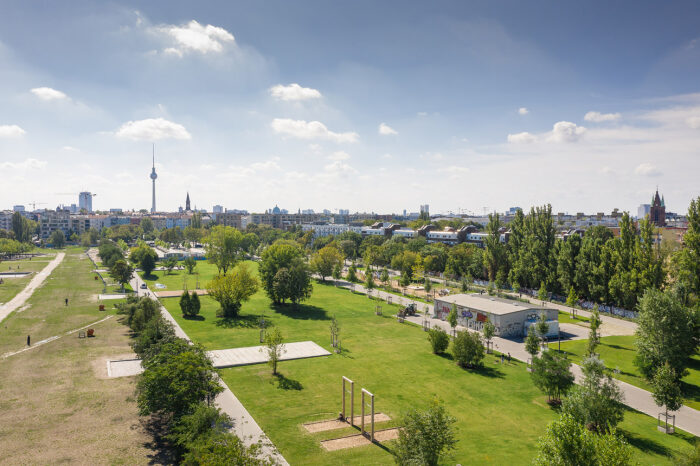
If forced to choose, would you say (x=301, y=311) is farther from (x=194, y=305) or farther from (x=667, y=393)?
(x=667, y=393)

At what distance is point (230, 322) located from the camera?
57.8 metres

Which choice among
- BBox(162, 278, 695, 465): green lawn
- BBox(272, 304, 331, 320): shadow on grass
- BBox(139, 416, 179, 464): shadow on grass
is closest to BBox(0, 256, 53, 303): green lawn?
BBox(162, 278, 695, 465): green lawn

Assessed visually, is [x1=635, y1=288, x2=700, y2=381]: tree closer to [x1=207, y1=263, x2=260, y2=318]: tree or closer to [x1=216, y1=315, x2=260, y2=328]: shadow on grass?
[x1=216, y1=315, x2=260, y2=328]: shadow on grass

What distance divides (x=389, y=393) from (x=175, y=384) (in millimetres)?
17552

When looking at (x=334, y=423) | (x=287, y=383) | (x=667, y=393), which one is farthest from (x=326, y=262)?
(x=667, y=393)

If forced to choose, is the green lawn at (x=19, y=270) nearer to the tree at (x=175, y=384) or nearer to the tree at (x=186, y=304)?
the tree at (x=186, y=304)

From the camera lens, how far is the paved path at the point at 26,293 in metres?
61.9

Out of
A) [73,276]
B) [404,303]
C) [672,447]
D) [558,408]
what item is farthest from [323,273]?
[672,447]

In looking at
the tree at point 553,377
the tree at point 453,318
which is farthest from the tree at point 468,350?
the tree at point 453,318

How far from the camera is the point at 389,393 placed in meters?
34.9

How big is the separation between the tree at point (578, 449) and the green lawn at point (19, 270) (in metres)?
83.3

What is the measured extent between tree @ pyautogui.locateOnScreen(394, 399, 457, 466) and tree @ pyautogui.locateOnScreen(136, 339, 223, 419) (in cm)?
1261

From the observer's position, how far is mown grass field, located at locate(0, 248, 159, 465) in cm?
2522

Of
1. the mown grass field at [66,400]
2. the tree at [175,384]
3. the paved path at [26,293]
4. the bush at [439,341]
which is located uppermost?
the tree at [175,384]
